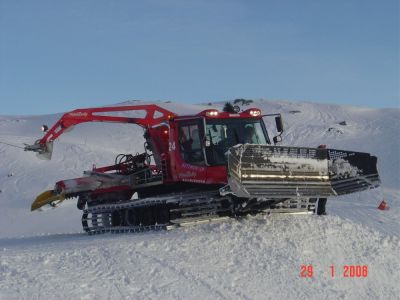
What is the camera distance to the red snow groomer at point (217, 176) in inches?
380

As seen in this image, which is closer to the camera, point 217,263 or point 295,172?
point 217,263

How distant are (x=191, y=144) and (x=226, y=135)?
703 mm

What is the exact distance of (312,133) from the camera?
133 feet

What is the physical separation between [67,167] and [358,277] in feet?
75.5

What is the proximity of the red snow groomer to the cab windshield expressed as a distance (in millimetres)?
18

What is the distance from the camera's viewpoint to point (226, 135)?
10.9 metres

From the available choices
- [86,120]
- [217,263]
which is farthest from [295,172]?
[86,120]

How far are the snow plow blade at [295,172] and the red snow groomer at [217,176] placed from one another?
→ 2cm

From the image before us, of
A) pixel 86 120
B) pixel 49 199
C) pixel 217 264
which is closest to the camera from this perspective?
pixel 217 264

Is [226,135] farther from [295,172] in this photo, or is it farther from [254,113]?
[295,172]
